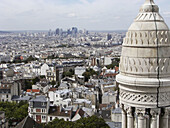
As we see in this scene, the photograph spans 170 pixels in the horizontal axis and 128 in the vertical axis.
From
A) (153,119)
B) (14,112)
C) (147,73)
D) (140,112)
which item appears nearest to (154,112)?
(153,119)

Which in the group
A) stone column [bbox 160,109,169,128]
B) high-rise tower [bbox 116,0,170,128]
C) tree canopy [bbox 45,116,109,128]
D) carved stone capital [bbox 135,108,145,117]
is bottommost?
tree canopy [bbox 45,116,109,128]

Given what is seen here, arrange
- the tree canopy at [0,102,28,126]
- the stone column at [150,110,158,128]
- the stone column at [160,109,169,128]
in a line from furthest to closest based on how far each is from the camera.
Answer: the tree canopy at [0,102,28,126] → the stone column at [160,109,169,128] → the stone column at [150,110,158,128]

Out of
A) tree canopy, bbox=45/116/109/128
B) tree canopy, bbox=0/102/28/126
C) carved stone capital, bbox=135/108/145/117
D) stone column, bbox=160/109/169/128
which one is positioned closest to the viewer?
carved stone capital, bbox=135/108/145/117

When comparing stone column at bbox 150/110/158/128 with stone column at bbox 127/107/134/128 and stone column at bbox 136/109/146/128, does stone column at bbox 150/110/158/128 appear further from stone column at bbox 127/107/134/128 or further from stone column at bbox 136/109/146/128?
stone column at bbox 127/107/134/128

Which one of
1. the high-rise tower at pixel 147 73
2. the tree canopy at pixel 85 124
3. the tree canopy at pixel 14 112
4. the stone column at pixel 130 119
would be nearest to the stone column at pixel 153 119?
the high-rise tower at pixel 147 73

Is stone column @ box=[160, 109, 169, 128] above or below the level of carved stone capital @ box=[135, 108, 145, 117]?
below

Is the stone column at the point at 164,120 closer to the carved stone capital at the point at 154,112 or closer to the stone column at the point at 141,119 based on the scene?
the carved stone capital at the point at 154,112

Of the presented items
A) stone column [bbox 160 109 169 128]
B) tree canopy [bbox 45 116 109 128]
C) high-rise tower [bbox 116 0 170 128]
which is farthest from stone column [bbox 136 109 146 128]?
Result: tree canopy [bbox 45 116 109 128]

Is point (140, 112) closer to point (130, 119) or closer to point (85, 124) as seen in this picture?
point (130, 119)

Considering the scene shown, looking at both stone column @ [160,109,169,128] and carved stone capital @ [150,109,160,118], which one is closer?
carved stone capital @ [150,109,160,118]

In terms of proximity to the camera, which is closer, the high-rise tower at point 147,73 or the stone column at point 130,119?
the high-rise tower at point 147,73
